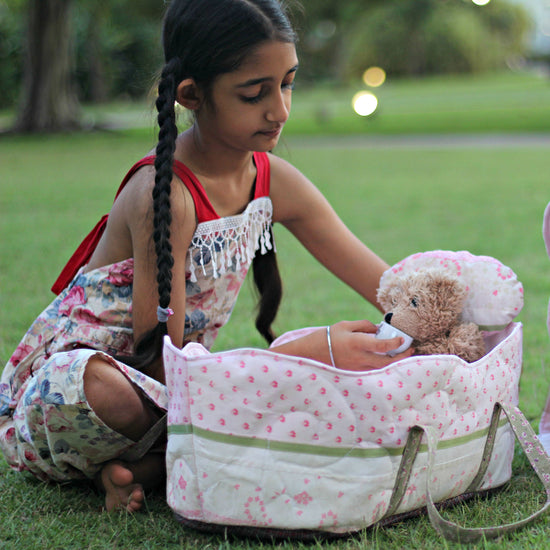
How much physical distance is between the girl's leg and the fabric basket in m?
0.17

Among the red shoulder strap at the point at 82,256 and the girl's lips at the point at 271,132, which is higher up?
the girl's lips at the point at 271,132

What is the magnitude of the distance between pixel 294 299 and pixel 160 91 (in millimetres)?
2210

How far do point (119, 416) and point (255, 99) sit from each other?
0.81 meters

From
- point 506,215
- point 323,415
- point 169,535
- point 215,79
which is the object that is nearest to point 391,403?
point 323,415

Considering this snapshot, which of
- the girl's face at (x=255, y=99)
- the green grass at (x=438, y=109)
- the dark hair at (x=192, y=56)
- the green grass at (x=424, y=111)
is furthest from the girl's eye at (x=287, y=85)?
the green grass at (x=438, y=109)

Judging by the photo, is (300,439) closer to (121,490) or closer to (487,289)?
(121,490)

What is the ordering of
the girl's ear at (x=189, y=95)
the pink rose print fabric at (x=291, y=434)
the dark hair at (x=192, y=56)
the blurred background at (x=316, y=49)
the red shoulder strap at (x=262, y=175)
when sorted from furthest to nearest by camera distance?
the blurred background at (x=316, y=49) < the red shoulder strap at (x=262, y=175) < the girl's ear at (x=189, y=95) < the dark hair at (x=192, y=56) < the pink rose print fabric at (x=291, y=434)

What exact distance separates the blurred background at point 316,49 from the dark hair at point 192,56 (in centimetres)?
22

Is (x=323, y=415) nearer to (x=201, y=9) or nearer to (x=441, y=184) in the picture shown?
(x=201, y=9)

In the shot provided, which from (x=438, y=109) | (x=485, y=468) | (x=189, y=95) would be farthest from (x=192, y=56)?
(x=438, y=109)

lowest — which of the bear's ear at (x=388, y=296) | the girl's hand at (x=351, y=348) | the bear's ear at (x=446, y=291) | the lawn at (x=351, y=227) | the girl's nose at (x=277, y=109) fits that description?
the lawn at (x=351, y=227)

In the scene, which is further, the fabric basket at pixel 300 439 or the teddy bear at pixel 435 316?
the teddy bear at pixel 435 316

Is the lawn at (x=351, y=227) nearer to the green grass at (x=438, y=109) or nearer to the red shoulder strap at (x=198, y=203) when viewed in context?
the red shoulder strap at (x=198, y=203)

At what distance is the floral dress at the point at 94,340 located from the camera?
1.84 metres
